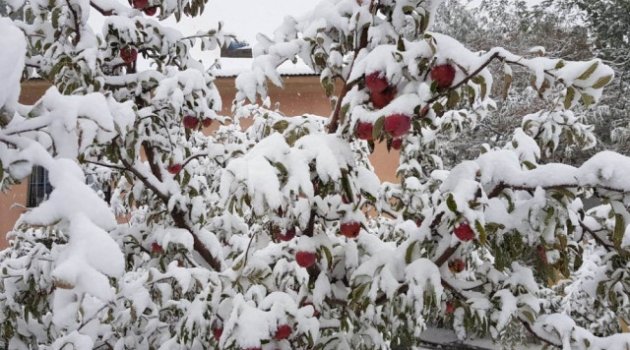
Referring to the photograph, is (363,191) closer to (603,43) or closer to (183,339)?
(183,339)

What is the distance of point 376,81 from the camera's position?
1967mm

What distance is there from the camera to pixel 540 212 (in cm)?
200

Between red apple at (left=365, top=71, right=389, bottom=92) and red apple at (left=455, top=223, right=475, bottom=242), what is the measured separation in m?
0.54

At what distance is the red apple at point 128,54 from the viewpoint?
10.3 feet

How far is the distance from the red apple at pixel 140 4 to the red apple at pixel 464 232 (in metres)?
2.18

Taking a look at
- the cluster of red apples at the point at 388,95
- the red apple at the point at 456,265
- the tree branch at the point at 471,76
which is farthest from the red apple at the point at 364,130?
the red apple at the point at 456,265

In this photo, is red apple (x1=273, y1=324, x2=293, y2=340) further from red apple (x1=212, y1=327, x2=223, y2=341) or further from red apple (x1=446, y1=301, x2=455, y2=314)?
red apple (x1=446, y1=301, x2=455, y2=314)

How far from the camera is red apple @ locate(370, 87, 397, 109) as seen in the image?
2.05 m

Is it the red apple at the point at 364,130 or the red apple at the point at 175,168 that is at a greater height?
the red apple at the point at 364,130

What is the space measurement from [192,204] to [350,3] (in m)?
1.59

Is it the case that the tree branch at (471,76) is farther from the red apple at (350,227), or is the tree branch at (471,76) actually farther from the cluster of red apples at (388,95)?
the red apple at (350,227)

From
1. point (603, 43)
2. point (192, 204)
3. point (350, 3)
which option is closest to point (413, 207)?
point (192, 204)

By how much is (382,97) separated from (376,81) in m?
0.10

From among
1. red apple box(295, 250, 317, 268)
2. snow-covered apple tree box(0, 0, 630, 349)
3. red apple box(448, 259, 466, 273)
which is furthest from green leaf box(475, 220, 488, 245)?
red apple box(295, 250, 317, 268)
